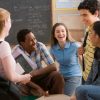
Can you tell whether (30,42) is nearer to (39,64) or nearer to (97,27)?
(39,64)

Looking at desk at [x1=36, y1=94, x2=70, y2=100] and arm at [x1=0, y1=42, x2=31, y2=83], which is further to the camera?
desk at [x1=36, y1=94, x2=70, y2=100]

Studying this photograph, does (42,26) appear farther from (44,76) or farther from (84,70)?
(84,70)

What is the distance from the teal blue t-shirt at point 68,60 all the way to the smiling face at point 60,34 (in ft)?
0.26

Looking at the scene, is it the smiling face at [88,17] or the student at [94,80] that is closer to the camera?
the student at [94,80]

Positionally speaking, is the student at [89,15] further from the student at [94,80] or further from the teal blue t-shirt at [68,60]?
the teal blue t-shirt at [68,60]

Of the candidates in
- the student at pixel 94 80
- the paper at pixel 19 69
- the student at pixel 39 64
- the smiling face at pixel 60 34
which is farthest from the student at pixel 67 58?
the student at pixel 94 80

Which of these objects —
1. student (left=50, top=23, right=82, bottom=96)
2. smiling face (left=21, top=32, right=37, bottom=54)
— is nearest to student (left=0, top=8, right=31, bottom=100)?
smiling face (left=21, top=32, right=37, bottom=54)

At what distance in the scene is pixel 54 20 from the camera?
4422mm

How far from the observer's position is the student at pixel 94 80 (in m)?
2.22

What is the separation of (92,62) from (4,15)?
2.77 feet

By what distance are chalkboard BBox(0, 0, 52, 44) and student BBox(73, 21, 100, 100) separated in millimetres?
2113

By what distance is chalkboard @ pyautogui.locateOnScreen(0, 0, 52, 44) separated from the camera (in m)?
4.46

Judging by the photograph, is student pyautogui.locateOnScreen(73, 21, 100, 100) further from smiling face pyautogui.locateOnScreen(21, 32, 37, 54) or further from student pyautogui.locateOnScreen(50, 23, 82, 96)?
smiling face pyautogui.locateOnScreen(21, 32, 37, 54)

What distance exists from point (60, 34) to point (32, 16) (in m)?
1.34
